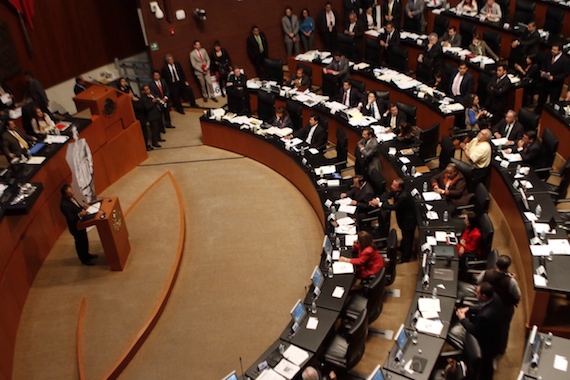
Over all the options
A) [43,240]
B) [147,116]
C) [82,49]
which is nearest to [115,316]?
[43,240]

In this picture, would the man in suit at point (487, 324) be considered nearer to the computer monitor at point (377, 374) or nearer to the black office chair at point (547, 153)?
the computer monitor at point (377, 374)

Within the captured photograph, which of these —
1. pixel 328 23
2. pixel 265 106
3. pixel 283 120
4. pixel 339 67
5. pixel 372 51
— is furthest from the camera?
pixel 328 23

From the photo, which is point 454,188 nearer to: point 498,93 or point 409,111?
point 409,111

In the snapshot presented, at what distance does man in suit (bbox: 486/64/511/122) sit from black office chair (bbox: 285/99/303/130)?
12.6 feet

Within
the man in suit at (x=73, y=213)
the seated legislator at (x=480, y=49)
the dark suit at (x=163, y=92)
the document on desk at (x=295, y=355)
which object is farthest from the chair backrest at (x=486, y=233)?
the dark suit at (x=163, y=92)

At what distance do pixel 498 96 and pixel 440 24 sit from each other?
4726 mm

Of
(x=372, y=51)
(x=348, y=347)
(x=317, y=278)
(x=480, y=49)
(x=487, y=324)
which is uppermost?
(x=480, y=49)

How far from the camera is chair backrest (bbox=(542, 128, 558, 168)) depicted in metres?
8.96

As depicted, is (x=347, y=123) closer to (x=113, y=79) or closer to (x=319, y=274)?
(x=319, y=274)

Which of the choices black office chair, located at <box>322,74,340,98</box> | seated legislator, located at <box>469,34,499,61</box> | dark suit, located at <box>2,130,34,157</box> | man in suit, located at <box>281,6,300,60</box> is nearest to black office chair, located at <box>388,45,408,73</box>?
seated legislator, located at <box>469,34,499,61</box>

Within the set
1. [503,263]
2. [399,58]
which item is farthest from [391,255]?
[399,58]

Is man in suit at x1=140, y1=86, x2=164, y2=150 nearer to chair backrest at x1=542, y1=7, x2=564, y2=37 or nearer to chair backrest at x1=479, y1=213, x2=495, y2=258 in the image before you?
chair backrest at x1=479, y1=213, x2=495, y2=258

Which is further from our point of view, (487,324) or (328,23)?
(328,23)

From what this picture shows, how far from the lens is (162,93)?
13453 millimetres
